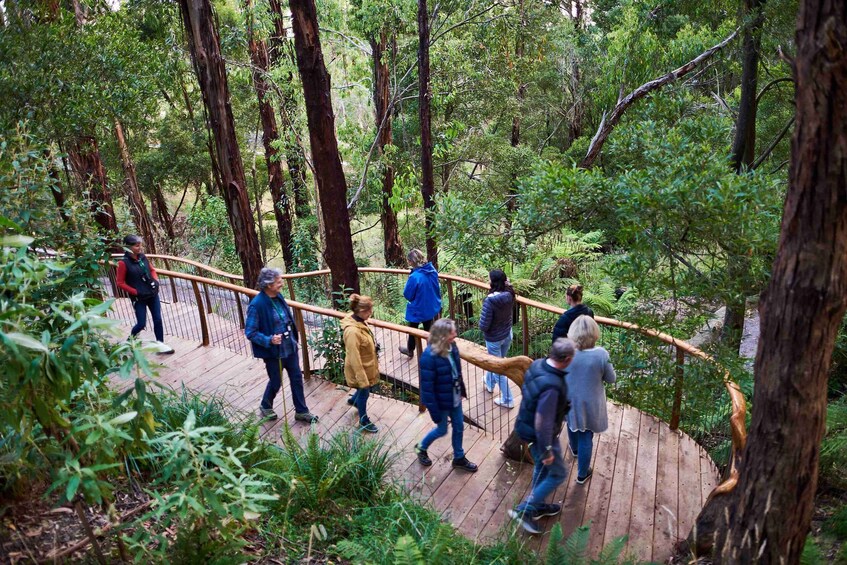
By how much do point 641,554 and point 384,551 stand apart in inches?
85.5

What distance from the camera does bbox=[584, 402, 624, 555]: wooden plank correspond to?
5328 mm

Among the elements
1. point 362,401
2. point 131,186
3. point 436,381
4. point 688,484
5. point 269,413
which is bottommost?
point 688,484

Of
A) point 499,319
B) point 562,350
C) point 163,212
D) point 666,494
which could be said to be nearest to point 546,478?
point 562,350

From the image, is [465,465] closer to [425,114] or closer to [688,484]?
[688,484]

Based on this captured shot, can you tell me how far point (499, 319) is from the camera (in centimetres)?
716

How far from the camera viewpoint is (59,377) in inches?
114

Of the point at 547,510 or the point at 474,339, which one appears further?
the point at 474,339

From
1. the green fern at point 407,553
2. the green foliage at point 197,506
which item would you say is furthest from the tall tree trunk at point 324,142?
the green fern at point 407,553

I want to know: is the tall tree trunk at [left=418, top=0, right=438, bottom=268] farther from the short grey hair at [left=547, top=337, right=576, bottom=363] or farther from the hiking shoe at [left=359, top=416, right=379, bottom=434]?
the short grey hair at [left=547, top=337, right=576, bottom=363]

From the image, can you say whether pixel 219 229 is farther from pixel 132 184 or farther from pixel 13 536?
pixel 13 536

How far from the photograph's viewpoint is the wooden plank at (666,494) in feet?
17.0

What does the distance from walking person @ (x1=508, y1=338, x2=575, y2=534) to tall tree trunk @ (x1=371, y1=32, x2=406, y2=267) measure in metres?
11.8

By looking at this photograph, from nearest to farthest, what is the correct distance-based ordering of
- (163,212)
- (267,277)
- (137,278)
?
1. (267,277)
2. (137,278)
3. (163,212)

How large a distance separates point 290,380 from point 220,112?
5.00 metres
